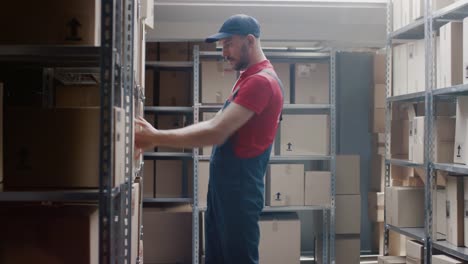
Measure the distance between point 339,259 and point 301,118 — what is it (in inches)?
49.7

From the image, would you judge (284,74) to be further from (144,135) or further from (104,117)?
(104,117)

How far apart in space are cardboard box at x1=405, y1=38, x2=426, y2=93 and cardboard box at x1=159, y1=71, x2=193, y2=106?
1.88 meters

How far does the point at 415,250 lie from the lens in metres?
3.60

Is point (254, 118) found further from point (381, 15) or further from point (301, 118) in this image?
point (381, 15)

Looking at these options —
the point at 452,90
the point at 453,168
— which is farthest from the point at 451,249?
the point at 452,90

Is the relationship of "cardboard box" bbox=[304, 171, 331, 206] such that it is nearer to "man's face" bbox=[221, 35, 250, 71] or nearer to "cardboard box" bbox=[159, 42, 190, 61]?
"cardboard box" bbox=[159, 42, 190, 61]

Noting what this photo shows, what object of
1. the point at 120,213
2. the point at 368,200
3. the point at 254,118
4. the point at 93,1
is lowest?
the point at 368,200

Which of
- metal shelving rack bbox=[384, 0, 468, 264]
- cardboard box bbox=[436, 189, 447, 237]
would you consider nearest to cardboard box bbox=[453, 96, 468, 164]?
metal shelving rack bbox=[384, 0, 468, 264]

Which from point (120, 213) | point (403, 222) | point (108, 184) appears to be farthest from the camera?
point (403, 222)

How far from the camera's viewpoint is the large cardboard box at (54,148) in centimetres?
164

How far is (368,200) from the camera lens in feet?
17.9

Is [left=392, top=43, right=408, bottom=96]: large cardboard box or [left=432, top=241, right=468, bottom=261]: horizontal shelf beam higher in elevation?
[left=392, top=43, right=408, bottom=96]: large cardboard box

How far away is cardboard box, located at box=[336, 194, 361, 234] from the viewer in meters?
4.76

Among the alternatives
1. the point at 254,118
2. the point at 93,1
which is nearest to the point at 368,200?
the point at 254,118
